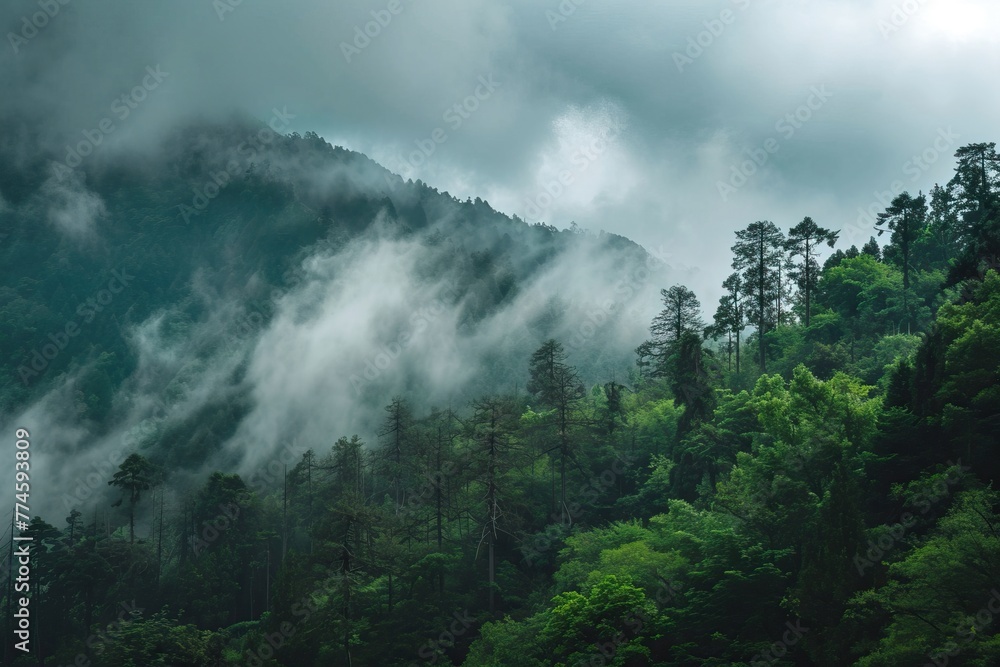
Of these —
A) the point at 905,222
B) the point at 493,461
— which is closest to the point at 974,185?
the point at 905,222

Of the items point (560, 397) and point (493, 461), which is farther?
point (560, 397)

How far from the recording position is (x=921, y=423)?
33875mm

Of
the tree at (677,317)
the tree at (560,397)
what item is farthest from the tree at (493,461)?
the tree at (677,317)

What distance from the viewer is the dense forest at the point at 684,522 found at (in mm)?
29266

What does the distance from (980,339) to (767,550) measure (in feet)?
45.9

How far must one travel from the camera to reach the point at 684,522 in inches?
1679

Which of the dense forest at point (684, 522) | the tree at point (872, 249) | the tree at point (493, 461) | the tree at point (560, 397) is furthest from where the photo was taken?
the tree at point (872, 249)

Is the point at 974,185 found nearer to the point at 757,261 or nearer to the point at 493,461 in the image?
the point at 757,261

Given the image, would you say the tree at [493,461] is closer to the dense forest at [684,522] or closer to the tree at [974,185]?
the dense forest at [684,522]

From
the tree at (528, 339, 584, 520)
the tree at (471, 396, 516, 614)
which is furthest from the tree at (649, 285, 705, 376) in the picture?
the tree at (471, 396, 516, 614)

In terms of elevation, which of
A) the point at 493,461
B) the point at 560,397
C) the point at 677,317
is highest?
the point at 677,317

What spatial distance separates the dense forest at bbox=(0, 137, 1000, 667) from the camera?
29266 millimetres

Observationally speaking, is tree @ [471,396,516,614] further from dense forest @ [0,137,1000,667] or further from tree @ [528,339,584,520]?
tree @ [528,339,584,520]

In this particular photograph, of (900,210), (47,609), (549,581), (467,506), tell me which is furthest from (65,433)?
(900,210)
